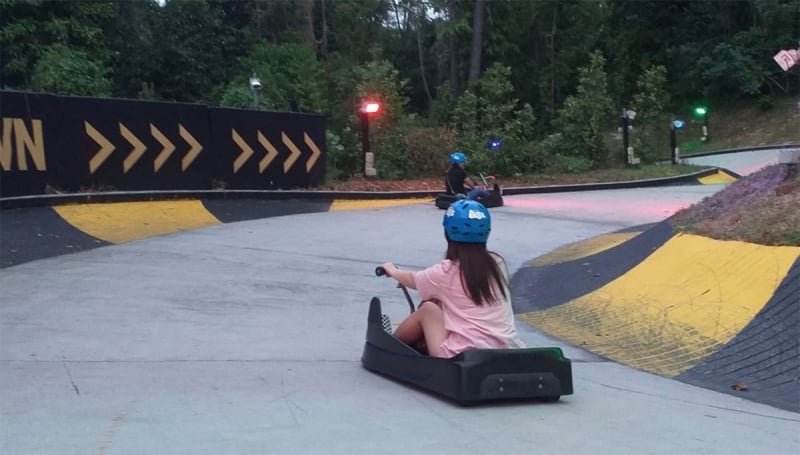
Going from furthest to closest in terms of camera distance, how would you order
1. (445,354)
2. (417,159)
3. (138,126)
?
(417,159) < (138,126) < (445,354)

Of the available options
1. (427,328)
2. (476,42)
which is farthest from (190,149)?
(476,42)

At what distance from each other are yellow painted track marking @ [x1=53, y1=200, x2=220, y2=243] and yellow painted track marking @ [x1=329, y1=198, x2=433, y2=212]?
3761 mm

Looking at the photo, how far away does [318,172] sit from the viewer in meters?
20.4

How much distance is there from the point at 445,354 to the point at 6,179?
962 cm

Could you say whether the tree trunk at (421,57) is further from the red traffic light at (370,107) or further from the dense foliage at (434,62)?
the red traffic light at (370,107)

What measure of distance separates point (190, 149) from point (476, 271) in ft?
39.6

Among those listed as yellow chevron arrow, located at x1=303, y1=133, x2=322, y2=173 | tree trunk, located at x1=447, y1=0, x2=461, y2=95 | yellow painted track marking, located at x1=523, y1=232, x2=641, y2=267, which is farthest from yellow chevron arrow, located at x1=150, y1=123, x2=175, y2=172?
tree trunk, located at x1=447, y1=0, x2=461, y2=95

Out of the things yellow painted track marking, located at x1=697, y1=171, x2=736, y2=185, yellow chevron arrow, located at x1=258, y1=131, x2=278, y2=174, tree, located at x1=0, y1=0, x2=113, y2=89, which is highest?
tree, located at x1=0, y1=0, x2=113, y2=89

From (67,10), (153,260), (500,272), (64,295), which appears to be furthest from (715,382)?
(67,10)

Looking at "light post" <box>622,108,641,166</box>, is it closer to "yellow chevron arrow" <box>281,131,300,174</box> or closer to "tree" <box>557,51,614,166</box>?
"tree" <box>557,51,614,166</box>

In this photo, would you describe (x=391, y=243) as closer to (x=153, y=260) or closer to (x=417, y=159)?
(x=153, y=260)

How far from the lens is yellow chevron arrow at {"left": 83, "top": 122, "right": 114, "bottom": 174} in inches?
581

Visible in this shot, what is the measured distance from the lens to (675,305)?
8.53m

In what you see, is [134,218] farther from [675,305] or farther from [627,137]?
[627,137]
